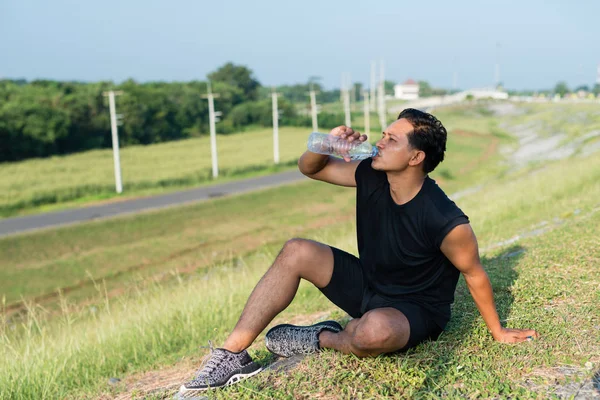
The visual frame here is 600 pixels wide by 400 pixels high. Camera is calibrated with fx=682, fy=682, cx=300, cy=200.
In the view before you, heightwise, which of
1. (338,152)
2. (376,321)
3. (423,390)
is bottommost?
(423,390)

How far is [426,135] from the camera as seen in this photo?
3922 millimetres

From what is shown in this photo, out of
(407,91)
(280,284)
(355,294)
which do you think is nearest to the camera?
(280,284)

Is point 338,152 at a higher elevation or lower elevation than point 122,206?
higher

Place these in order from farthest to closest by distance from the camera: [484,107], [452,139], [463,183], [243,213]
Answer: [484,107] < [452,139] < [463,183] < [243,213]

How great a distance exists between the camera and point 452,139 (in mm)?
55969

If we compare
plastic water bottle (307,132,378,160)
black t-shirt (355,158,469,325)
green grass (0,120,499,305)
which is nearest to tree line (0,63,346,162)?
green grass (0,120,499,305)

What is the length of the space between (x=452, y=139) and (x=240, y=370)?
177 ft

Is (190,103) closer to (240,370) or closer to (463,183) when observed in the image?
(463,183)

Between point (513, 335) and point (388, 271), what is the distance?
83 centimetres

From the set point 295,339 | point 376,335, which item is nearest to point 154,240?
point 295,339

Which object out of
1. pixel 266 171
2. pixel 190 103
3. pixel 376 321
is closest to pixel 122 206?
pixel 266 171

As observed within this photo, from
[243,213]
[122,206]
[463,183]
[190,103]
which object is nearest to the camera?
Result: [243,213]

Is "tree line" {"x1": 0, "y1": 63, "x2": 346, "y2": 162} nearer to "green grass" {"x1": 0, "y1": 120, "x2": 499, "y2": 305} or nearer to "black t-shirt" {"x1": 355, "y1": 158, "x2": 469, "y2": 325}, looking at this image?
"green grass" {"x1": 0, "y1": 120, "x2": 499, "y2": 305}

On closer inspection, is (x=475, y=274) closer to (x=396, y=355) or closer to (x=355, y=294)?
(x=396, y=355)
